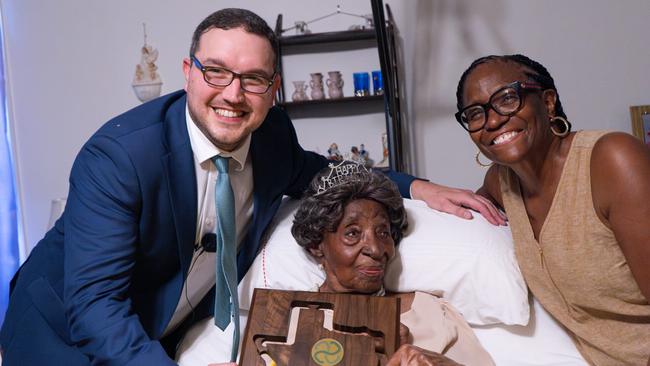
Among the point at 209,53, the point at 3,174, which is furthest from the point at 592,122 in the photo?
the point at 3,174

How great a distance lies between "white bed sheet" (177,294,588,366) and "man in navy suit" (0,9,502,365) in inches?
3.7

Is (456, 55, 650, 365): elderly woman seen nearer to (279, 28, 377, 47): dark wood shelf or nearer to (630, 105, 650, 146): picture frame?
(279, 28, 377, 47): dark wood shelf

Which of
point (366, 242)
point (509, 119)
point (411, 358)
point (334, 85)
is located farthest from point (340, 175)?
point (334, 85)

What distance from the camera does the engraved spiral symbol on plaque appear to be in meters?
1.43

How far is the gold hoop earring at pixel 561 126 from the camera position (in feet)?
5.32

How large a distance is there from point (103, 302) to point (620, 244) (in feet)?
3.82

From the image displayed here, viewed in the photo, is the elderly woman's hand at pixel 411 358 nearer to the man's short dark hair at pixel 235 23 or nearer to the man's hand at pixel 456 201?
the man's hand at pixel 456 201

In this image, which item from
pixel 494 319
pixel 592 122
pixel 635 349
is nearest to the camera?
pixel 635 349

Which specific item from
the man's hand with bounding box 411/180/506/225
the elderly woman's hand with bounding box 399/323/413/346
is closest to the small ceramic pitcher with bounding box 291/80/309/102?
the man's hand with bounding box 411/180/506/225

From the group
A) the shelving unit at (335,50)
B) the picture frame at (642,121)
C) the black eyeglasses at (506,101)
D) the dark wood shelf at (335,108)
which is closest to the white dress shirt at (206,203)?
the black eyeglasses at (506,101)

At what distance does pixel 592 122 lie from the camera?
353cm

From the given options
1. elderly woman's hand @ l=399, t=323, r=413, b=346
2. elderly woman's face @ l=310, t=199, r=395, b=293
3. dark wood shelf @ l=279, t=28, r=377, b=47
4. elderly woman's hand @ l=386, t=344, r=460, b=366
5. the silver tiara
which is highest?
dark wood shelf @ l=279, t=28, r=377, b=47

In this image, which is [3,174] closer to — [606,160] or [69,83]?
[69,83]

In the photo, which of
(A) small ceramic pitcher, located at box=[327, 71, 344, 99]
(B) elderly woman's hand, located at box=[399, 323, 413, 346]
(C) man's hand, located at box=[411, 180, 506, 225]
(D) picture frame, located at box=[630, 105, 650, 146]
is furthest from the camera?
(A) small ceramic pitcher, located at box=[327, 71, 344, 99]
